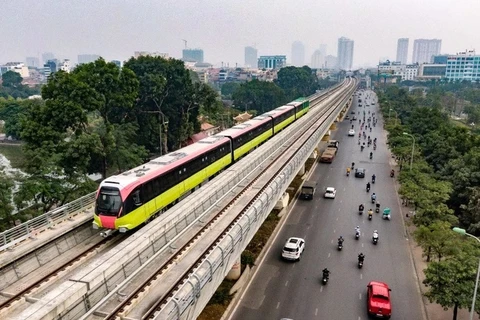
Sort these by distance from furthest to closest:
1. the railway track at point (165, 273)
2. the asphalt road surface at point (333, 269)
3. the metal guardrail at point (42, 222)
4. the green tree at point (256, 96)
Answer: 1. the green tree at point (256, 96)
2. the asphalt road surface at point (333, 269)
3. the metal guardrail at point (42, 222)
4. the railway track at point (165, 273)

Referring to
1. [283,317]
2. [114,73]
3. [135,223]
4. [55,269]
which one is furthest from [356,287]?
[114,73]

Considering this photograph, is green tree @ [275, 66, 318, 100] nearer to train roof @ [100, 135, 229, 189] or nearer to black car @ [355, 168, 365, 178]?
black car @ [355, 168, 365, 178]

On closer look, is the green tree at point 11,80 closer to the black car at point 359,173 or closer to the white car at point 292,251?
the black car at point 359,173

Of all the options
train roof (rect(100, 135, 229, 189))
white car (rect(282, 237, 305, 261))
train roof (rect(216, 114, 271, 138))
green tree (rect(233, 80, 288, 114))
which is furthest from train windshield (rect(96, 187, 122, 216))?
green tree (rect(233, 80, 288, 114))

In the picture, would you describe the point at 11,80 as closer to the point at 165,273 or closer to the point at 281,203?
the point at 281,203

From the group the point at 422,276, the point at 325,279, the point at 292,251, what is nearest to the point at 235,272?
the point at 292,251

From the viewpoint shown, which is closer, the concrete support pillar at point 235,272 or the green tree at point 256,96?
the concrete support pillar at point 235,272

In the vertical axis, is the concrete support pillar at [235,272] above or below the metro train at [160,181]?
below

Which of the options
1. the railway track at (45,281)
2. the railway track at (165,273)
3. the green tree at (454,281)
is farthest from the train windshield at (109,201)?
the green tree at (454,281)
